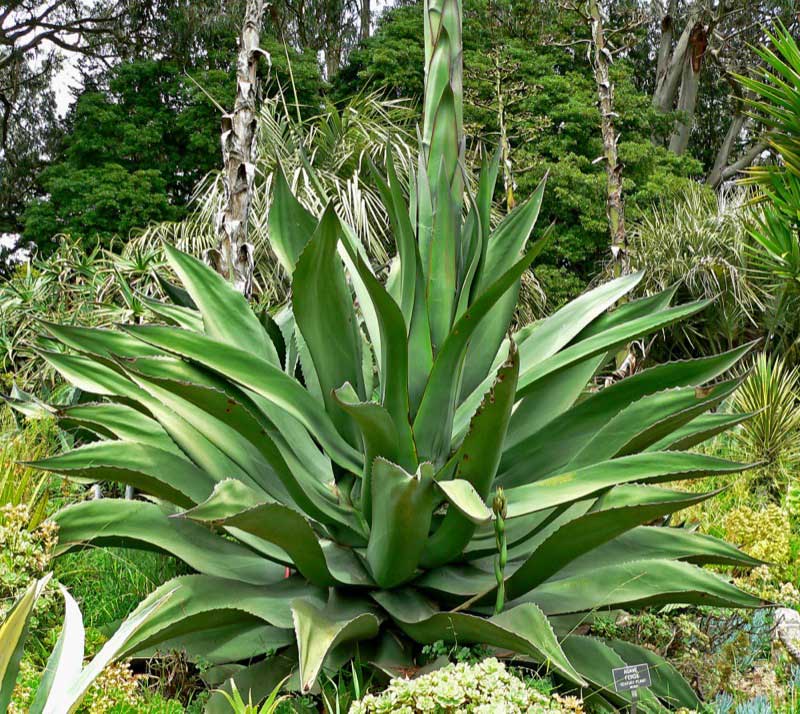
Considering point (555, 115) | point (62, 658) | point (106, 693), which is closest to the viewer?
point (62, 658)

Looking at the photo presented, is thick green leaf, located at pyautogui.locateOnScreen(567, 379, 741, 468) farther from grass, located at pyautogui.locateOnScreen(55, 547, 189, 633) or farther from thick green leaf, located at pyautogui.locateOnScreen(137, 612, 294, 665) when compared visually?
grass, located at pyautogui.locateOnScreen(55, 547, 189, 633)

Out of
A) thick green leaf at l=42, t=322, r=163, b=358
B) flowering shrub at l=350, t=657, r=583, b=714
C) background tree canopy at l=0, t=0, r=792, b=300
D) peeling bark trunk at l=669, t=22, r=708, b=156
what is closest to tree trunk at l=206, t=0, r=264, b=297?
thick green leaf at l=42, t=322, r=163, b=358

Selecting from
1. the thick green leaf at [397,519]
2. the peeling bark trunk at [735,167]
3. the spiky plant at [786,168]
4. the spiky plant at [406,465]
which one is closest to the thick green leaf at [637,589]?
the spiky plant at [406,465]

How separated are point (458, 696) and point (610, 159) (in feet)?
14.6

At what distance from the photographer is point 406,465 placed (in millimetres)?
2510

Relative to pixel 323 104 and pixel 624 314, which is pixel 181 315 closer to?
pixel 624 314

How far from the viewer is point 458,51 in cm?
279

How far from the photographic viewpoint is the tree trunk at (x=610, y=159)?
5.30m

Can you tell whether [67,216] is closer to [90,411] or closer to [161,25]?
[161,25]

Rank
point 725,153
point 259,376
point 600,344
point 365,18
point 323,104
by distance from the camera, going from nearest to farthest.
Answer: point 259,376
point 600,344
point 323,104
point 725,153
point 365,18

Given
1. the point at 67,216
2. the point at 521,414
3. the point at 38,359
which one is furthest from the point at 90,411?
the point at 67,216

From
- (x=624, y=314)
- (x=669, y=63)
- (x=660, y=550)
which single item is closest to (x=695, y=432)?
(x=660, y=550)

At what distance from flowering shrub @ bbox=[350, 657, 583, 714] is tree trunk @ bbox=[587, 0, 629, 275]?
12.6ft

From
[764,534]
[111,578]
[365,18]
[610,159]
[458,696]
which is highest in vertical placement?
[365,18]
